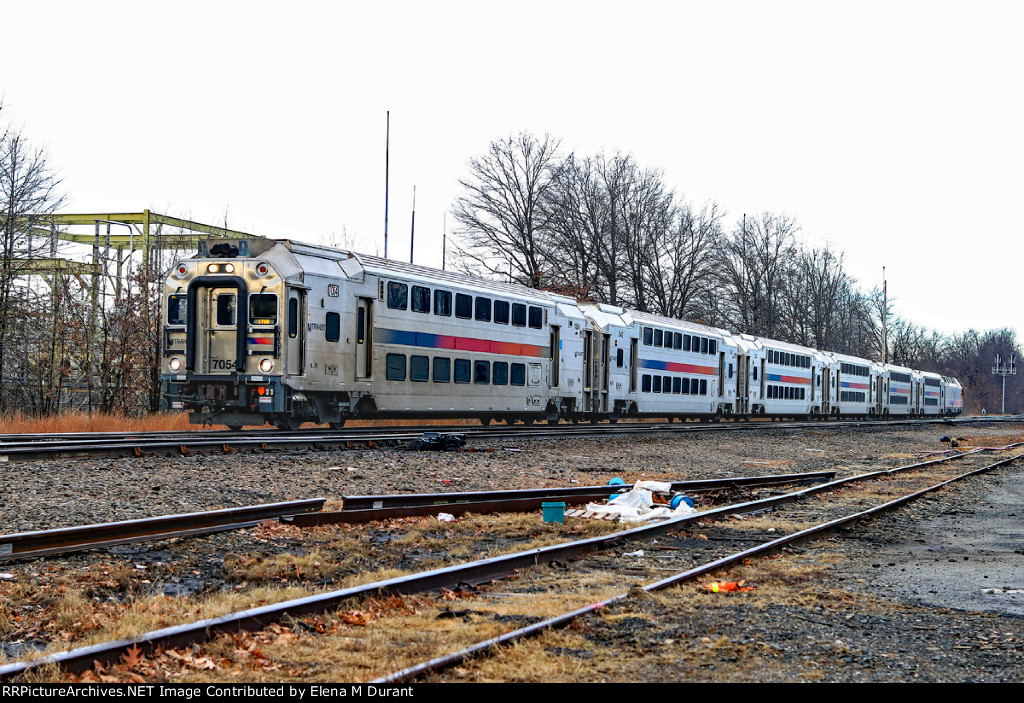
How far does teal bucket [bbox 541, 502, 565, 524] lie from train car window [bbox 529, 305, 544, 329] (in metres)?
16.7

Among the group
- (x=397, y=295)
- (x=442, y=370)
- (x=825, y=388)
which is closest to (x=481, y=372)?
(x=442, y=370)

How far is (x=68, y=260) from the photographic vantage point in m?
28.4

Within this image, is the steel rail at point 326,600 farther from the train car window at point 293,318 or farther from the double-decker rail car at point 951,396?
the double-decker rail car at point 951,396

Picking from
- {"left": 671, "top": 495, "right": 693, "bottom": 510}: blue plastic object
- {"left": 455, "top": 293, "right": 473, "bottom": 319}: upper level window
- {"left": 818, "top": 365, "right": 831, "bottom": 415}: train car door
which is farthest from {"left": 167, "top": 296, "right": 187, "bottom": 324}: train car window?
{"left": 818, "top": 365, "right": 831, "bottom": 415}: train car door

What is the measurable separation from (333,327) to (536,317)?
8.72m

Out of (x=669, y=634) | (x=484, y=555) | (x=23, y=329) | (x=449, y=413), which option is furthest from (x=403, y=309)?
(x=669, y=634)

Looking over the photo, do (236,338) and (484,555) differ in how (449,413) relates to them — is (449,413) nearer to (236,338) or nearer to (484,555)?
(236,338)

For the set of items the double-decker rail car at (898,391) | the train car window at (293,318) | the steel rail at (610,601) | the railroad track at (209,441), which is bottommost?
the steel rail at (610,601)

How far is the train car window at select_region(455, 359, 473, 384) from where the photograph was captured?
963 inches

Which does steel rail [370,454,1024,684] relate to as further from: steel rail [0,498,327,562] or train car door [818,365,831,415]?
train car door [818,365,831,415]

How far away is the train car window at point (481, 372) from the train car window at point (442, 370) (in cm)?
111

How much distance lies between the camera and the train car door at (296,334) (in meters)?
19.3

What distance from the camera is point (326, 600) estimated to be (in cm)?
624

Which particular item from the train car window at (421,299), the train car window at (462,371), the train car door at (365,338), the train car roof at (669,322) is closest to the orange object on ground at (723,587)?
the train car door at (365,338)
